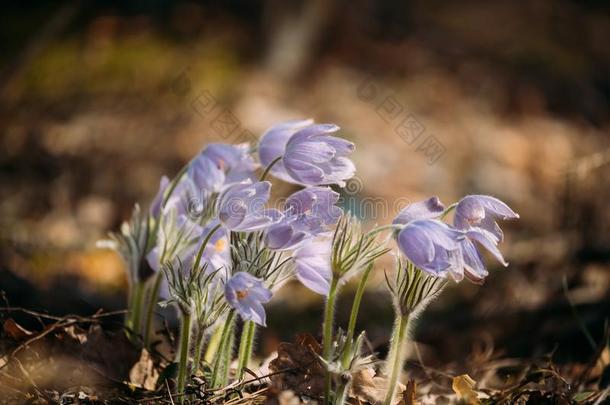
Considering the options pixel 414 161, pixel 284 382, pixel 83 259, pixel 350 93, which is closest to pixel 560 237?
pixel 414 161

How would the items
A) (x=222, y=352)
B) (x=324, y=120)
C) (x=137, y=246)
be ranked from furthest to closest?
(x=324, y=120), (x=137, y=246), (x=222, y=352)

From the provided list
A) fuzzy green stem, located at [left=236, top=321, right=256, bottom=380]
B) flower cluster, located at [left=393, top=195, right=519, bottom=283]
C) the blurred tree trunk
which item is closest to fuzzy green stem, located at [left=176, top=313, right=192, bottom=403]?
fuzzy green stem, located at [left=236, top=321, right=256, bottom=380]

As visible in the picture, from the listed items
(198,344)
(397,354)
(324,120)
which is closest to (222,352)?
(198,344)

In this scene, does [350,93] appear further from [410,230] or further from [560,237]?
[410,230]

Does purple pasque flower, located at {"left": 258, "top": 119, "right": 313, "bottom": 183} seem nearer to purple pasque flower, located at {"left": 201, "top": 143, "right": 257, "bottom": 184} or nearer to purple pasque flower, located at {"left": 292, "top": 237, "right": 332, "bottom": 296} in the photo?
purple pasque flower, located at {"left": 201, "top": 143, "right": 257, "bottom": 184}

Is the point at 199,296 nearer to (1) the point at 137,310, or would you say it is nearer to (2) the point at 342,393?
(2) the point at 342,393

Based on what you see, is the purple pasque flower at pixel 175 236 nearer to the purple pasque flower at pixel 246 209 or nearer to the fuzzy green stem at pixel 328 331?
the purple pasque flower at pixel 246 209
